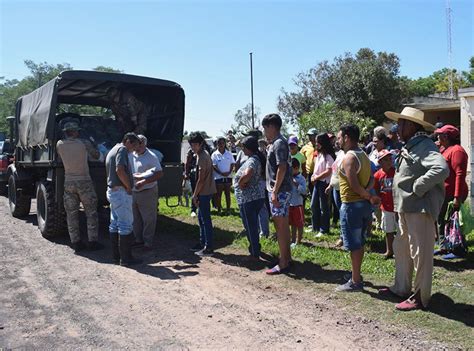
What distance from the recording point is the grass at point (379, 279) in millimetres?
3898

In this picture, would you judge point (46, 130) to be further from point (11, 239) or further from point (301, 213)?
point (301, 213)

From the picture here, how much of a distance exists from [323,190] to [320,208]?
1.35 feet

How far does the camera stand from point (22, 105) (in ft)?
32.3

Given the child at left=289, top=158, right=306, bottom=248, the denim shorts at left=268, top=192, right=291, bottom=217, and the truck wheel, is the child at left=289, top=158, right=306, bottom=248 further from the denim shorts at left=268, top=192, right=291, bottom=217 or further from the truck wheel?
the truck wheel

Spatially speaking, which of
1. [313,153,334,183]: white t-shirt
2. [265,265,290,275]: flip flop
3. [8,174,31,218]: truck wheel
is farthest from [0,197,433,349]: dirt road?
[8,174,31,218]: truck wheel

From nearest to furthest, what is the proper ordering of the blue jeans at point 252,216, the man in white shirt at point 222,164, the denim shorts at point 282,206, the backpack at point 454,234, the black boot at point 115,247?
1. the denim shorts at point 282,206
2. the backpack at point 454,234
3. the blue jeans at point 252,216
4. the black boot at point 115,247
5. the man in white shirt at point 222,164

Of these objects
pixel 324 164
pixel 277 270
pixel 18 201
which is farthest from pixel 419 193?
pixel 18 201

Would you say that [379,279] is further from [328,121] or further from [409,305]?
[328,121]

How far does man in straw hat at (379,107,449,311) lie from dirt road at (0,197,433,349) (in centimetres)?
68

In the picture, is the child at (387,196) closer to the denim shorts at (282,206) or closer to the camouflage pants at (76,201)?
the denim shorts at (282,206)

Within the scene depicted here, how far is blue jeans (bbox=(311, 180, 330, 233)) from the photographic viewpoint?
7398mm

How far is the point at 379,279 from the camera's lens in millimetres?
5246

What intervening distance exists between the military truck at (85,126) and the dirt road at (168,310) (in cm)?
142

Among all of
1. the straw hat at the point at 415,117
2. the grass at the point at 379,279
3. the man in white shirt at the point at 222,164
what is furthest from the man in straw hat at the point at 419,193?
the man in white shirt at the point at 222,164
